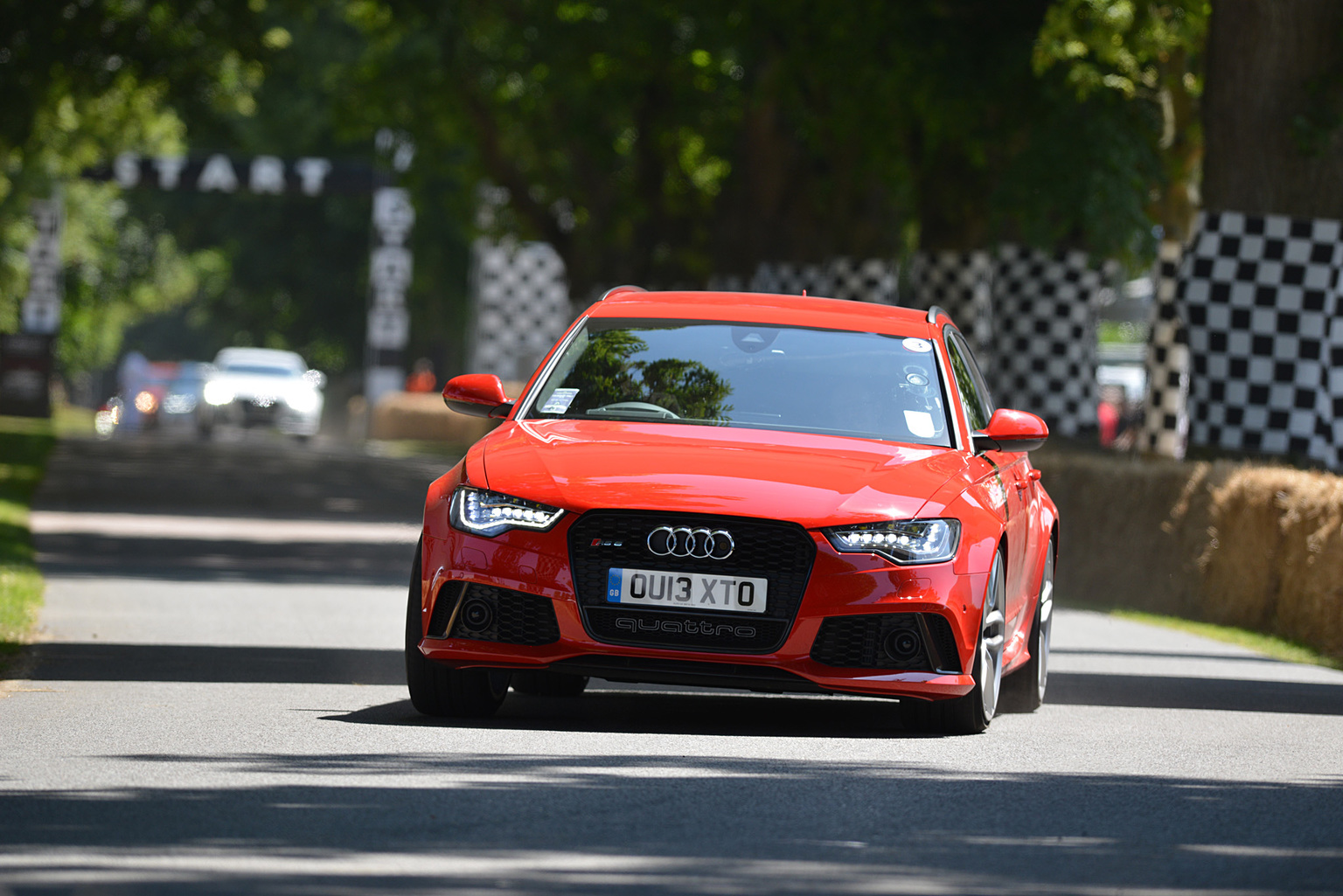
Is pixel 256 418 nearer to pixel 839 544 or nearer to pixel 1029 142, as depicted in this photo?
pixel 1029 142

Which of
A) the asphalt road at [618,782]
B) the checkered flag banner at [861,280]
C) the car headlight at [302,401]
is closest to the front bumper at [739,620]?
the asphalt road at [618,782]

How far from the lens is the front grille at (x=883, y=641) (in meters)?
8.43

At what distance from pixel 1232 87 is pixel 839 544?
1102 centimetres

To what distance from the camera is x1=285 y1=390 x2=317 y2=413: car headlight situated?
1912 inches

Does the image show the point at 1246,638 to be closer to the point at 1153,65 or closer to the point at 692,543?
the point at 692,543

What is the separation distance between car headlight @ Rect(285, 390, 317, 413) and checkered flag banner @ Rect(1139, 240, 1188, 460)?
2561 centimetres

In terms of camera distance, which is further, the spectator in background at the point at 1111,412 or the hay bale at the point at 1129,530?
the spectator in background at the point at 1111,412

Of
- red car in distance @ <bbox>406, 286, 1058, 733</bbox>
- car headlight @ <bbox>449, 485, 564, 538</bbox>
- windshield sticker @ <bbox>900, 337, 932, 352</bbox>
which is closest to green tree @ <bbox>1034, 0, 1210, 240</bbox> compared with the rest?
windshield sticker @ <bbox>900, 337, 932, 352</bbox>

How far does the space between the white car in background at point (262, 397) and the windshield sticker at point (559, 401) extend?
39216mm

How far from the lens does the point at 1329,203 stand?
18.2 metres

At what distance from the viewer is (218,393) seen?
49562 mm

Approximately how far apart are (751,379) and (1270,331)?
32.2 ft

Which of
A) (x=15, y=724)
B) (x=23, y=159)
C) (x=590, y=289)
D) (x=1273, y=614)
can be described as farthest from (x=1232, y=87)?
(x=590, y=289)

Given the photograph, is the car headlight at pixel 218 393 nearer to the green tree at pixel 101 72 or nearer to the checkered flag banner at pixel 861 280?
the green tree at pixel 101 72
